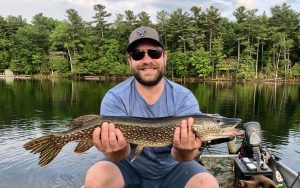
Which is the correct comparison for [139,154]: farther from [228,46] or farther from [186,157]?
[228,46]

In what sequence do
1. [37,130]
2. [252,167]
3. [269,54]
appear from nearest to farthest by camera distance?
[252,167], [37,130], [269,54]

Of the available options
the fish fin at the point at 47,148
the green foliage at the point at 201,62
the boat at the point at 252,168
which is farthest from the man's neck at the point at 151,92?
the green foliage at the point at 201,62

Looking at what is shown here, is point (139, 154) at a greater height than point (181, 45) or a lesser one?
lesser

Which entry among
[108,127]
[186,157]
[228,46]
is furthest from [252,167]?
[228,46]

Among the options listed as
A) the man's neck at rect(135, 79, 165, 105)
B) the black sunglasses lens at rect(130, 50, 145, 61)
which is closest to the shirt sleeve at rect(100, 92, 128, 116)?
the man's neck at rect(135, 79, 165, 105)

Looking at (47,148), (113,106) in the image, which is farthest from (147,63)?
(47,148)

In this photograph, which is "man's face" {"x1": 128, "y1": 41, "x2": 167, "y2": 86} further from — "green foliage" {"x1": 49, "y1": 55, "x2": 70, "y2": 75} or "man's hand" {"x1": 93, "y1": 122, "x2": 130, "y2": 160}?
"green foliage" {"x1": 49, "y1": 55, "x2": 70, "y2": 75}

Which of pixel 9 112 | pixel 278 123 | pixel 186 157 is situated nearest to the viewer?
pixel 186 157

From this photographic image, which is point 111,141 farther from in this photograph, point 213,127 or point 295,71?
point 295,71
